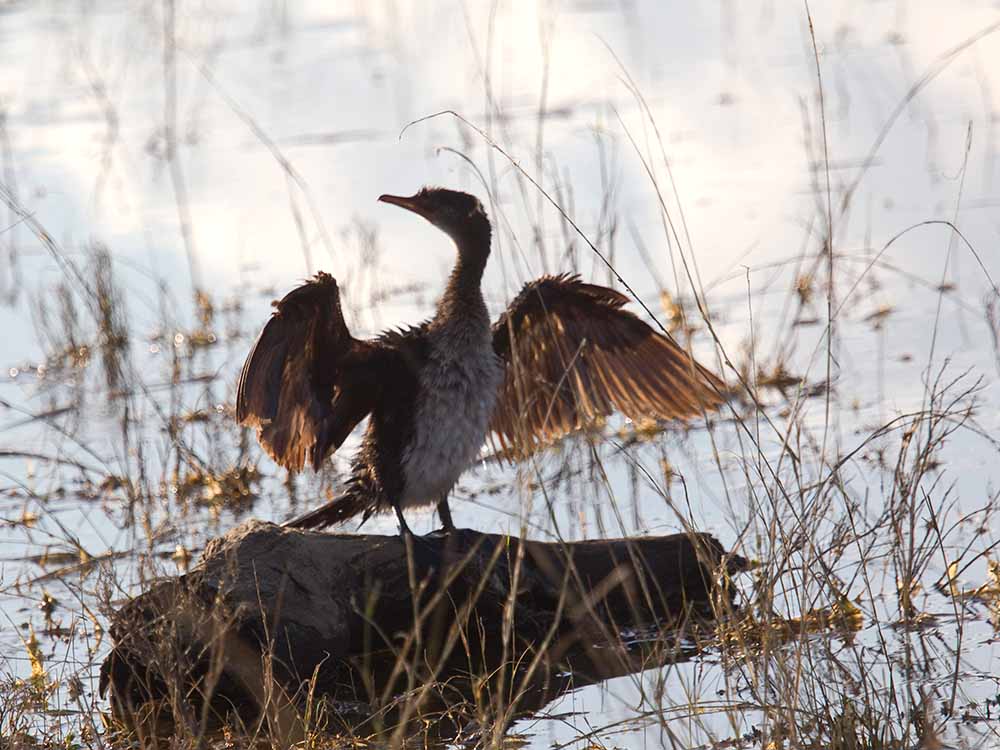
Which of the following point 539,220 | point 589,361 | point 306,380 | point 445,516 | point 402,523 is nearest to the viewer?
point 402,523

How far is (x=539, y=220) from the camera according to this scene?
19.6 ft

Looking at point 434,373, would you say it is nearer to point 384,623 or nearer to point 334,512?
point 334,512

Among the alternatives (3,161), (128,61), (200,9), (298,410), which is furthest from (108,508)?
(200,9)

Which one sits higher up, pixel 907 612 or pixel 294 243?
pixel 294 243

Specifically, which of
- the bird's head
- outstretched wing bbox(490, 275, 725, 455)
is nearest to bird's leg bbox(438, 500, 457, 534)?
outstretched wing bbox(490, 275, 725, 455)

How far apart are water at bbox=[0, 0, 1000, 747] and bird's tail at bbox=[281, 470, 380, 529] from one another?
47 cm

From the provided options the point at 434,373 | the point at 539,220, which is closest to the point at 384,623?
the point at 434,373

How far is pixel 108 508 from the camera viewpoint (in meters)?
5.85

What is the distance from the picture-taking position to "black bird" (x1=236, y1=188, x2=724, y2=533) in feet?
15.9

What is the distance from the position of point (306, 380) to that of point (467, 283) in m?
0.57

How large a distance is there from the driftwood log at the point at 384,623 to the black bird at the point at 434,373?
30cm

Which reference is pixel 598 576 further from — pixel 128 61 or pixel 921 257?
pixel 128 61

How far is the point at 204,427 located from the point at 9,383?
1.25 metres

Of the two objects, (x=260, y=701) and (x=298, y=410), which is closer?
(x=260, y=701)
